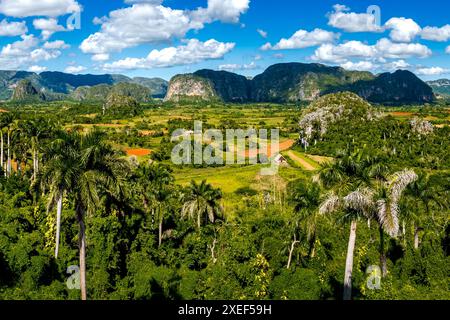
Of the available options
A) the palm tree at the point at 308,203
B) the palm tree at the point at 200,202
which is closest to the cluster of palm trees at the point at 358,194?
the palm tree at the point at 308,203

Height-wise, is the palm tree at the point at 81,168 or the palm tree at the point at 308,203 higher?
the palm tree at the point at 81,168

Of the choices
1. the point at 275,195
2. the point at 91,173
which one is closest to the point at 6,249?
the point at 91,173

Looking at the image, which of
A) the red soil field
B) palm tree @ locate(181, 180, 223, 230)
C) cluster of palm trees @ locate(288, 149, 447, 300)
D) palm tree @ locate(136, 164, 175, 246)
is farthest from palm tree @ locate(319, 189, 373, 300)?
the red soil field

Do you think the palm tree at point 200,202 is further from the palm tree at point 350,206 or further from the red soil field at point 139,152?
the red soil field at point 139,152

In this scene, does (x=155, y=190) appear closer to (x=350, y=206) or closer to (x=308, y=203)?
(x=308, y=203)

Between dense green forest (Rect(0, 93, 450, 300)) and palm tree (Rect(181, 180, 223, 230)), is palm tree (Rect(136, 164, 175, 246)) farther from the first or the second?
palm tree (Rect(181, 180, 223, 230))

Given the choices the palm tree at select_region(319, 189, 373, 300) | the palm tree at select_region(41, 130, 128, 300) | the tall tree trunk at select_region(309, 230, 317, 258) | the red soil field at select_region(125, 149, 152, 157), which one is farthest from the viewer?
the red soil field at select_region(125, 149, 152, 157)
